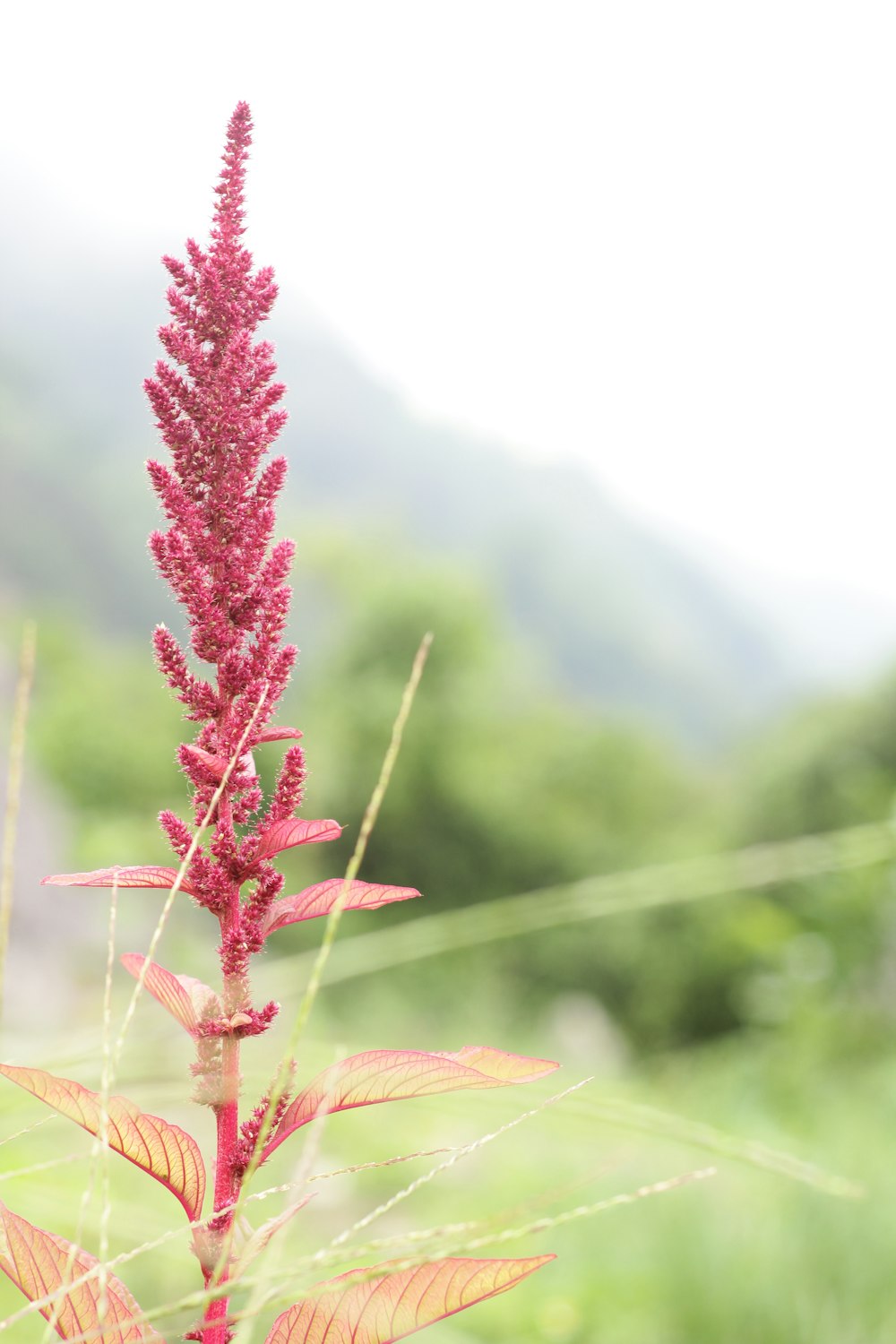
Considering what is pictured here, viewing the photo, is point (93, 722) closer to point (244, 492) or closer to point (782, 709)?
point (782, 709)

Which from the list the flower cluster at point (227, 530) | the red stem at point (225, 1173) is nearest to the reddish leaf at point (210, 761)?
the flower cluster at point (227, 530)

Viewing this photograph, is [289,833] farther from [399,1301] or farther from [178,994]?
[399,1301]

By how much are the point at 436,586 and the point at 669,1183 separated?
39.0 feet

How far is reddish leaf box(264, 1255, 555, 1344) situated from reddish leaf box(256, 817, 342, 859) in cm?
16

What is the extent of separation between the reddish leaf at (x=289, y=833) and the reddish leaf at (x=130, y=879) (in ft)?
A: 0.11

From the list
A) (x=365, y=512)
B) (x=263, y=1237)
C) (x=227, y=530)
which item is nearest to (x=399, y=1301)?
(x=263, y=1237)

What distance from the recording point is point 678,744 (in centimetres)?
1678

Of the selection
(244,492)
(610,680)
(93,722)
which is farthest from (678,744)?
(244,492)

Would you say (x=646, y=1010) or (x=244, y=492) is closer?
(x=244, y=492)

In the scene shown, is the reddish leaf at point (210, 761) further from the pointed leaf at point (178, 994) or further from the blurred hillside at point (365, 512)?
the blurred hillside at point (365, 512)

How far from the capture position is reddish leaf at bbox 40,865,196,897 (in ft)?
1.33

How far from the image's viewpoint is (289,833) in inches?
17.0

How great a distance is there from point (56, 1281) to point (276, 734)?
23 centimetres

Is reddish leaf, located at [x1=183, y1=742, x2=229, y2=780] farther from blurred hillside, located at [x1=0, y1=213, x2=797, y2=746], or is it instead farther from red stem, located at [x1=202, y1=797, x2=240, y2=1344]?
blurred hillside, located at [x1=0, y1=213, x2=797, y2=746]
